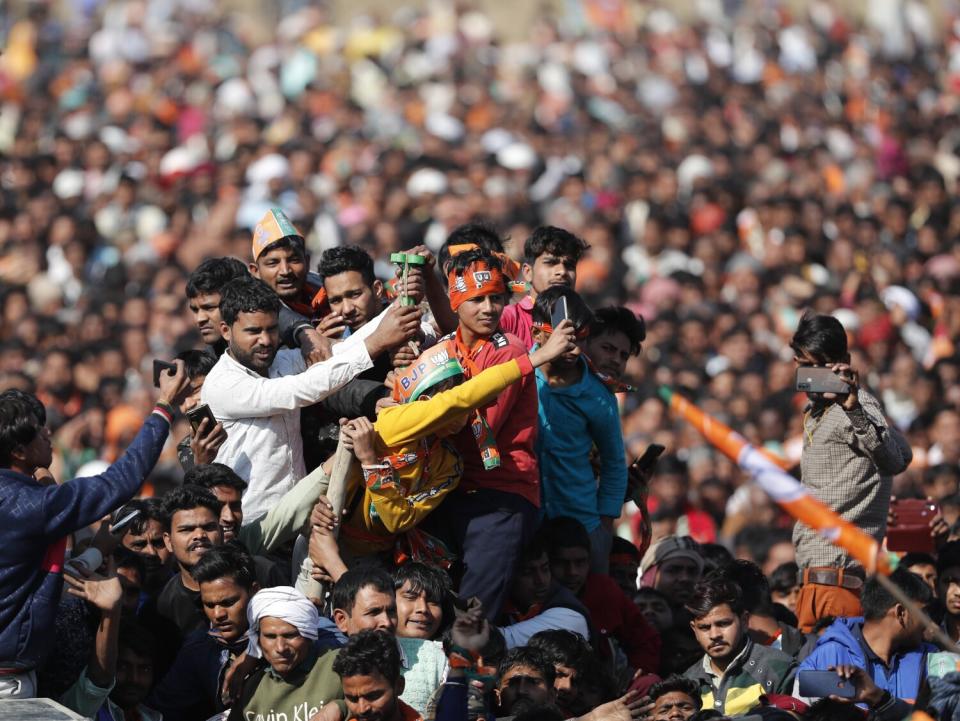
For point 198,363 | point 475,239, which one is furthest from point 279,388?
point 475,239

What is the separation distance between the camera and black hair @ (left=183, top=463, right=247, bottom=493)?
8.33 m

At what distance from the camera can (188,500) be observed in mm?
8250

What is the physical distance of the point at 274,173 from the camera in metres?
20.3

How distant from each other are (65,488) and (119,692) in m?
1.06

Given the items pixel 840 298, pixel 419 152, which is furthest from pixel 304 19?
pixel 840 298

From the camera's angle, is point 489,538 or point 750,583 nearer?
point 489,538

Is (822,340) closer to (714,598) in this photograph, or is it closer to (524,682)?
(714,598)

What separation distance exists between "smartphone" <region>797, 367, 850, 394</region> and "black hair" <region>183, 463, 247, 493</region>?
248cm

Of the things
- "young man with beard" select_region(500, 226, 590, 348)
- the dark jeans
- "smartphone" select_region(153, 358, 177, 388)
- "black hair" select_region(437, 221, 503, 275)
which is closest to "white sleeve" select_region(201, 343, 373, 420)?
"smartphone" select_region(153, 358, 177, 388)

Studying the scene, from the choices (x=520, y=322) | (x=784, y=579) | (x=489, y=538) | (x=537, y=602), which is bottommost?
(x=784, y=579)

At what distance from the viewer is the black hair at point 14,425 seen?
721 cm

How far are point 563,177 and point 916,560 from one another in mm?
11316

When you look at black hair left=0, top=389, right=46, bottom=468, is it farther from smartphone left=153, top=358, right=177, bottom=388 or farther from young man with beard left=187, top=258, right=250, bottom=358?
young man with beard left=187, top=258, right=250, bottom=358

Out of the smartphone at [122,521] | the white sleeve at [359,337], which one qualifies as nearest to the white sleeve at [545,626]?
the white sleeve at [359,337]
